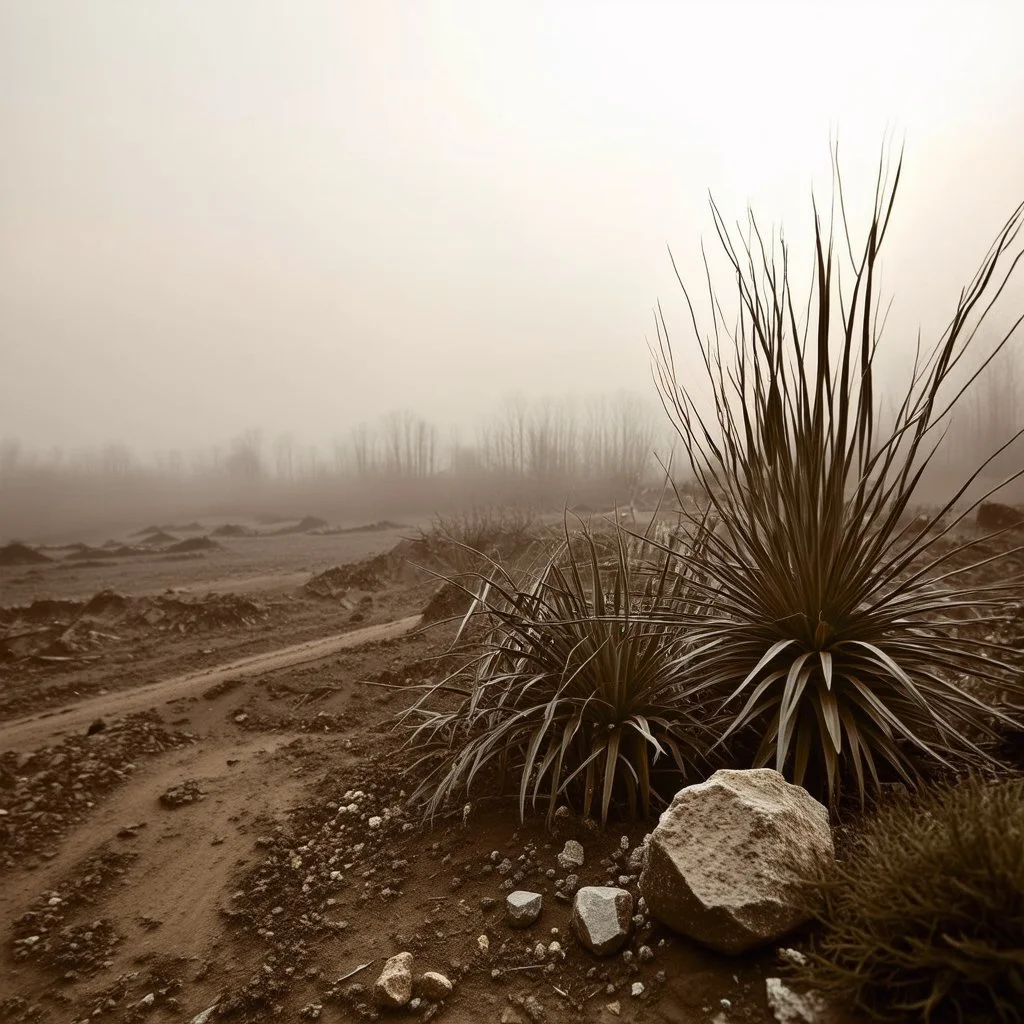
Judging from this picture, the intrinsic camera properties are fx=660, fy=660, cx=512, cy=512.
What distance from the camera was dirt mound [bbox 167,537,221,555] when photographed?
15.1 metres

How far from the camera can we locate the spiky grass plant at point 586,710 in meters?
2.55

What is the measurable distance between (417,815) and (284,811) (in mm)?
835

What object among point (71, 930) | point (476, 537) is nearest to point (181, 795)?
point (71, 930)

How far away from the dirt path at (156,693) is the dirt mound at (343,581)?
2.64 m

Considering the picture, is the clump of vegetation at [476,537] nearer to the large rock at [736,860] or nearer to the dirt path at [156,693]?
the dirt path at [156,693]

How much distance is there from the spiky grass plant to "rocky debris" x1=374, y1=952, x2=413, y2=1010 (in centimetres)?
67

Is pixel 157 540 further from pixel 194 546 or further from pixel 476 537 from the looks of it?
pixel 476 537

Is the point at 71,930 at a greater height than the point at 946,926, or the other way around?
the point at 946,926

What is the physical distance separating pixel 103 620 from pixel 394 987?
7272 mm

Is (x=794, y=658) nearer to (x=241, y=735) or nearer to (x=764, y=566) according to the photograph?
(x=764, y=566)

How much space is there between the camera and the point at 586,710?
108 inches

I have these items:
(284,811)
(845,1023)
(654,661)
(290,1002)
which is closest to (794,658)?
(654,661)

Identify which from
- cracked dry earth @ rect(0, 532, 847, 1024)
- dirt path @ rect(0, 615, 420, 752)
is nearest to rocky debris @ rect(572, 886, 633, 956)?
cracked dry earth @ rect(0, 532, 847, 1024)

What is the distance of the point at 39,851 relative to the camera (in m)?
3.17
